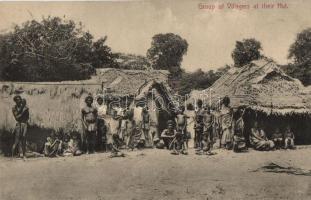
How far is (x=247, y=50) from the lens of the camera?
37.0ft

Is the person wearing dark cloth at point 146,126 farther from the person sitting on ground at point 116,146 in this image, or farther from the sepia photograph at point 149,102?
the person sitting on ground at point 116,146

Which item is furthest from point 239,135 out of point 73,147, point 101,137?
point 73,147

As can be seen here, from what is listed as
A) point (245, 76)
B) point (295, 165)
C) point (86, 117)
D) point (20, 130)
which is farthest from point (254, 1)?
point (20, 130)

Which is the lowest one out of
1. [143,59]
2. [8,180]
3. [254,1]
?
[8,180]

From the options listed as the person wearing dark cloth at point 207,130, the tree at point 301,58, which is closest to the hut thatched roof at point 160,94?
the person wearing dark cloth at point 207,130

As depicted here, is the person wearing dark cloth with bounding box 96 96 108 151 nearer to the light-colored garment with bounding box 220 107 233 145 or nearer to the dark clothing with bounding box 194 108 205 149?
the dark clothing with bounding box 194 108 205 149

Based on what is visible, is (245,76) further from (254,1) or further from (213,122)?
(254,1)

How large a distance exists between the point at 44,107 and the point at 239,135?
3.89 metres

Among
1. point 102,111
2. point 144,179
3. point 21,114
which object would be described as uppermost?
point 102,111

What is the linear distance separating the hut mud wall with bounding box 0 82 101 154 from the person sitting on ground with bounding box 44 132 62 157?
0.38 ft

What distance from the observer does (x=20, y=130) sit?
10.3 meters

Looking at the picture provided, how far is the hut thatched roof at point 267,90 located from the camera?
39.3 feet

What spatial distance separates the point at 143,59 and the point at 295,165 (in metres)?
3.79

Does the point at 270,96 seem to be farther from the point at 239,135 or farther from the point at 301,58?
the point at 301,58
